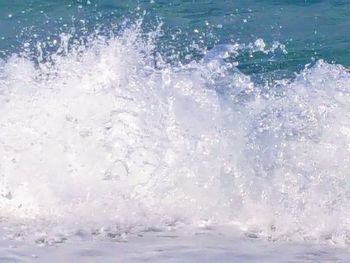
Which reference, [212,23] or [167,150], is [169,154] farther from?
[212,23]

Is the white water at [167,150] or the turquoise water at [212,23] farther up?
the turquoise water at [212,23]

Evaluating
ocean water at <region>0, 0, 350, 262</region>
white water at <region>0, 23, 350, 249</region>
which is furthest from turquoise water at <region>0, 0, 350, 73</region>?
white water at <region>0, 23, 350, 249</region>

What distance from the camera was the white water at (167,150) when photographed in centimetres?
433

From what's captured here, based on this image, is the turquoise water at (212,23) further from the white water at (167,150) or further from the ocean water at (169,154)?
the white water at (167,150)

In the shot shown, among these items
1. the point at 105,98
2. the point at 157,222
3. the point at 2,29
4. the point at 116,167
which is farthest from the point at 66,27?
the point at 157,222

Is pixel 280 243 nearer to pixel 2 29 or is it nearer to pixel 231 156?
pixel 231 156

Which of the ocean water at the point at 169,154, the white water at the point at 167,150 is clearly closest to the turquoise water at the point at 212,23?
the ocean water at the point at 169,154

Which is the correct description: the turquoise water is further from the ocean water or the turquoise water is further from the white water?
the white water

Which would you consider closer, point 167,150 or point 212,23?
point 167,150

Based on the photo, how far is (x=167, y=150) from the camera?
4.89 meters

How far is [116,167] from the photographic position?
483 cm

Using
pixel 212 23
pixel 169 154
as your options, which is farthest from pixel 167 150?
pixel 212 23

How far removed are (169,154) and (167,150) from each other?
0.03 metres

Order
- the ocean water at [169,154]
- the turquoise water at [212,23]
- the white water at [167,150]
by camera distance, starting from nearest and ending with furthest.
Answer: the ocean water at [169,154] → the white water at [167,150] → the turquoise water at [212,23]
